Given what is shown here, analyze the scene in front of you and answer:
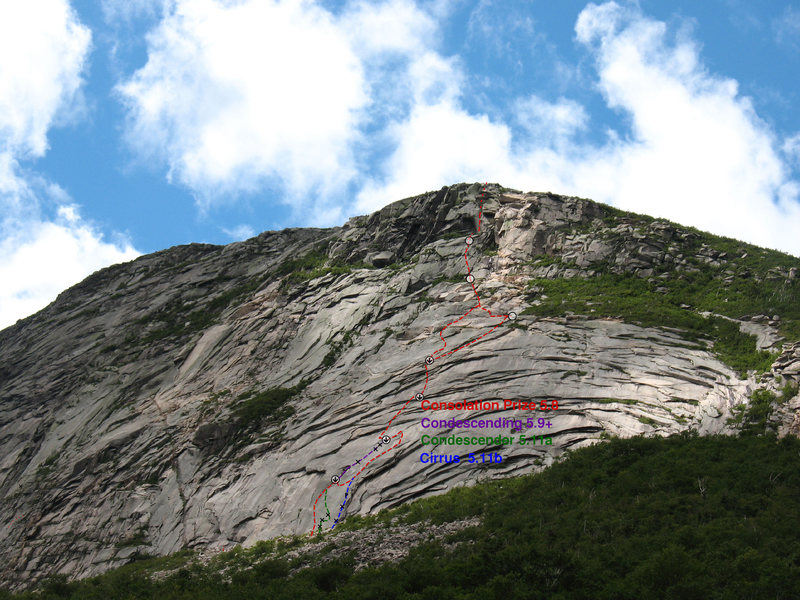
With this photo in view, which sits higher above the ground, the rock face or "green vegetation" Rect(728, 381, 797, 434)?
the rock face

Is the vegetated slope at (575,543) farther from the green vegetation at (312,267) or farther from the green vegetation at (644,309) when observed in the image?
the green vegetation at (312,267)

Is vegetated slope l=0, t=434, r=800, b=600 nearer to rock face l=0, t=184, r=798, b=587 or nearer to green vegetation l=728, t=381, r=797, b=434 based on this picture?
green vegetation l=728, t=381, r=797, b=434

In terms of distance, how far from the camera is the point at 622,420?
100ft

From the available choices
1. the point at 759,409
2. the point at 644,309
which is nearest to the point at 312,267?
the point at 644,309

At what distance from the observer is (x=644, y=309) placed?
39.8 meters

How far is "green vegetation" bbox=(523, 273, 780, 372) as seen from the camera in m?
34.0

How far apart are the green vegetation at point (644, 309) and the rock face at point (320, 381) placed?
100cm

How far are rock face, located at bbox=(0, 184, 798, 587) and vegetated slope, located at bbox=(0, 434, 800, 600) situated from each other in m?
2.63

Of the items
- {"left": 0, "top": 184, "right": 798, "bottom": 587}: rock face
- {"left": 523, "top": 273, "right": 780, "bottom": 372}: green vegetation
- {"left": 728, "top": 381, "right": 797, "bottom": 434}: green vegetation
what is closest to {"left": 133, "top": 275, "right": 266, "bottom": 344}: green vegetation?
{"left": 0, "top": 184, "right": 798, "bottom": 587}: rock face

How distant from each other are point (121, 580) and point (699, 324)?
31.3 metres

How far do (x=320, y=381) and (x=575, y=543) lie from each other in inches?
912

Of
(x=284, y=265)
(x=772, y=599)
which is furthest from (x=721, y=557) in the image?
(x=284, y=265)

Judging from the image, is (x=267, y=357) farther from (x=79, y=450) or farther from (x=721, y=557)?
(x=721, y=557)

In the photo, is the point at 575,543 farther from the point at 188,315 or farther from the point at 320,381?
the point at 188,315
